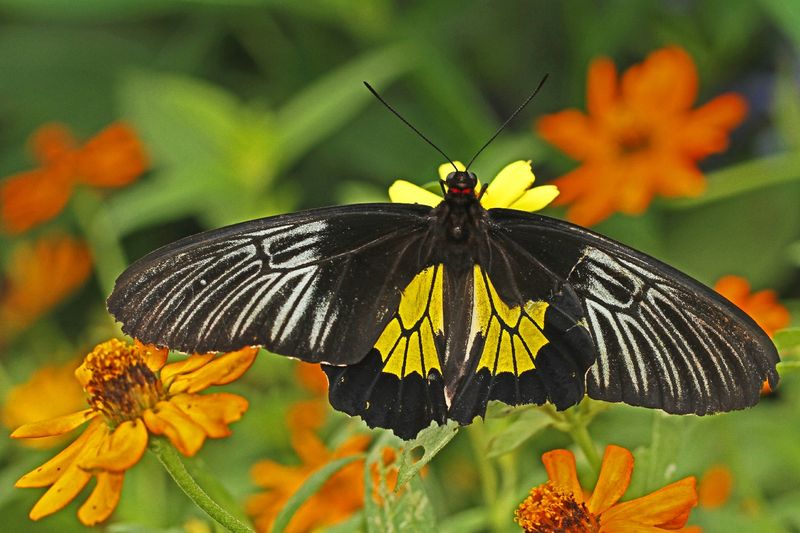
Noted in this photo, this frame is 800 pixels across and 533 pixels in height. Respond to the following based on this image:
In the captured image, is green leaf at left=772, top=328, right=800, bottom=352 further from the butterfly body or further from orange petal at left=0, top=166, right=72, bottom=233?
orange petal at left=0, top=166, right=72, bottom=233

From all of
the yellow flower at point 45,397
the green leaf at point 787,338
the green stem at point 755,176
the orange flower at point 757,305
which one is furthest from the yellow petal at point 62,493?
the green stem at point 755,176

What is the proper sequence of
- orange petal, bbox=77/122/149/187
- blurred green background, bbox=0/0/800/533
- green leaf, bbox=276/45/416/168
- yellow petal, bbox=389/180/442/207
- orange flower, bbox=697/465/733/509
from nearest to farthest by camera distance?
1. yellow petal, bbox=389/180/442/207
2. orange flower, bbox=697/465/733/509
3. blurred green background, bbox=0/0/800/533
4. green leaf, bbox=276/45/416/168
5. orange petal, bbox=77/122/149/187

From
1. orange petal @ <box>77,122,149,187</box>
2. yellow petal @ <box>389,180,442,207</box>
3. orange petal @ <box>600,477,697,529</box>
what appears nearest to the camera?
orange petal @ <box>600,477,697,529</box>

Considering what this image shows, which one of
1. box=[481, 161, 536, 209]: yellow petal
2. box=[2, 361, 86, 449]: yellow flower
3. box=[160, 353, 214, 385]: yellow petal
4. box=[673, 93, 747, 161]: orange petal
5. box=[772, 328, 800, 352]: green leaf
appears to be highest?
box=[673, 93, 747, 161]: orange petal

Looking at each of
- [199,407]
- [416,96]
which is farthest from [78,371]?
[416,96]

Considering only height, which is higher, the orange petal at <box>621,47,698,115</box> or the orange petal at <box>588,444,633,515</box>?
the orange petal at <box>621,47,698,115</box>

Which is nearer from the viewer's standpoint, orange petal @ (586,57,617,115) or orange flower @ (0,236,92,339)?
orange petal @ (586,57,617,115)

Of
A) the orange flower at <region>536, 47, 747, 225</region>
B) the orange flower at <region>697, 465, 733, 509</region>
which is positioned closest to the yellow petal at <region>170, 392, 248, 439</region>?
the orange flower at <region>697, 465, 733, 509</region>

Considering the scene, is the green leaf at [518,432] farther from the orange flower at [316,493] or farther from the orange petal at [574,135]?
the orange petal at [574,135]
